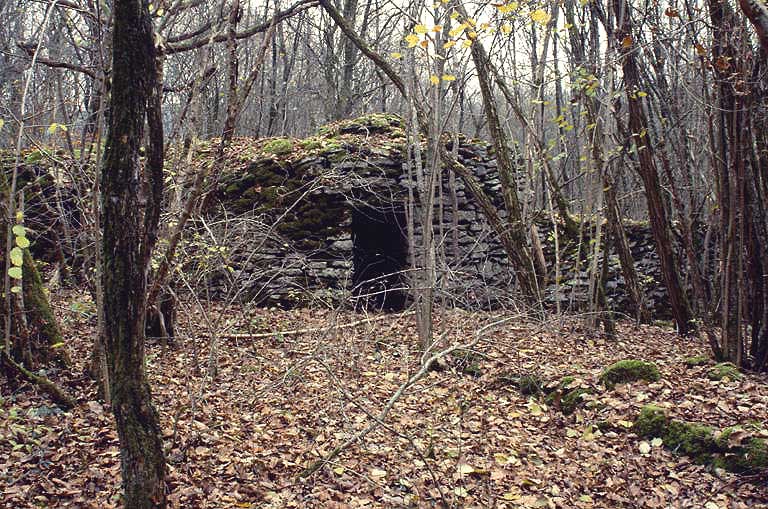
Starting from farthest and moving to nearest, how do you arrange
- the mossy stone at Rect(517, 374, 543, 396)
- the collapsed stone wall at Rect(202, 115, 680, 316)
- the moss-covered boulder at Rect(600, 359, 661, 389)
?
the collapsed stone wall at Rect(202, 115, 680, 316)
the mossy stone at Rect(517, 374, 543, 396)
the moss-covered boulder at Rect(600, 359, 661, 389)

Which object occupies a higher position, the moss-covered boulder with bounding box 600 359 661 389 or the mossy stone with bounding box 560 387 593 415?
the moss-covered boulder with bounding box 600 359 661 389

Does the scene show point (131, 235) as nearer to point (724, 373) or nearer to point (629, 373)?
point (629, 373)

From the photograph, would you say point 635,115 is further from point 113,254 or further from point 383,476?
point 113,254

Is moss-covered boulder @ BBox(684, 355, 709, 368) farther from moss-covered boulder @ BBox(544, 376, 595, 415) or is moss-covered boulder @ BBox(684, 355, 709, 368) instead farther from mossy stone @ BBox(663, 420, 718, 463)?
mossy stone @ BBox(663, 420, 718, 463)

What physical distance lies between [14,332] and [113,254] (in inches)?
79.0

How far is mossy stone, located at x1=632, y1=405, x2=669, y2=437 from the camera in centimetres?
391

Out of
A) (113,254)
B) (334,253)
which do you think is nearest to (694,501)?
(113,254)

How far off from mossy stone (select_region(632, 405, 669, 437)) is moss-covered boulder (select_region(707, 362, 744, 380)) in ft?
3.16

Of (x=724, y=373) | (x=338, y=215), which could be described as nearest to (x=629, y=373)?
(x=724, y=373)

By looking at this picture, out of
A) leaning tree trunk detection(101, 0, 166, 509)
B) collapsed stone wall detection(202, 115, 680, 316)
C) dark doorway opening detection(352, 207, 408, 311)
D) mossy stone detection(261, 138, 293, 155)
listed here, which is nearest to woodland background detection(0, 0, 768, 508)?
leaning tree trunk detection(101, 0, 166, 509)

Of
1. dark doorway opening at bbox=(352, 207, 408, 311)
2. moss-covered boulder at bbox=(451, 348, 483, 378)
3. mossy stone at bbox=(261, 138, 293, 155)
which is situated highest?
mossy stone at bbox=(261, 138, 293, 155)

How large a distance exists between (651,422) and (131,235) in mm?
3651

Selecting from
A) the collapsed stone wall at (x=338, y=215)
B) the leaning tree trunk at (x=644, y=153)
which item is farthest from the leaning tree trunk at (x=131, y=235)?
the collapsed stone wall at (x=338, y=215)

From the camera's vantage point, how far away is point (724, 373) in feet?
15.3
